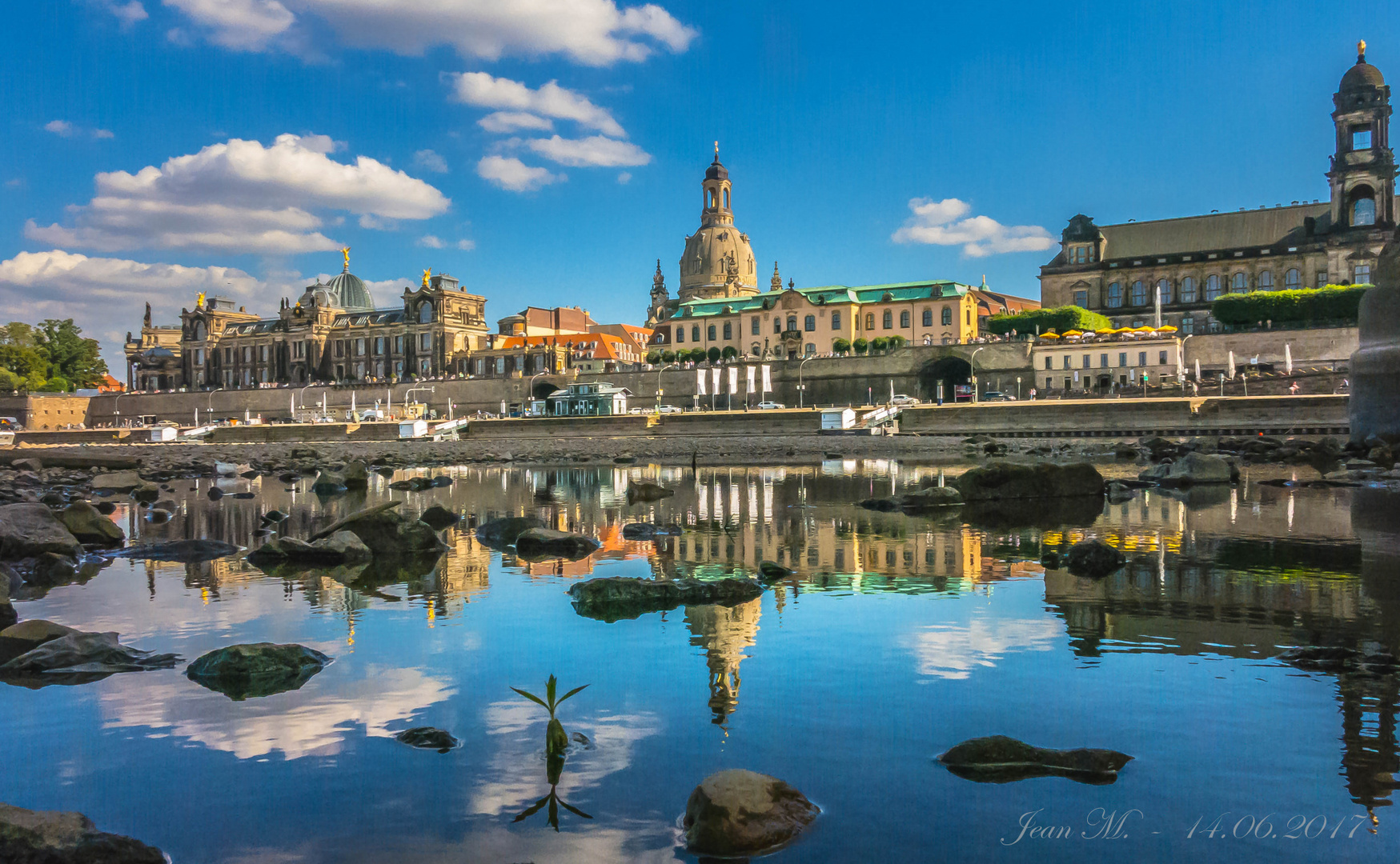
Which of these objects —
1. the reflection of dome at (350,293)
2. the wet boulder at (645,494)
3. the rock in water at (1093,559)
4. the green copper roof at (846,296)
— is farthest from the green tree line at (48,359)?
the rock in water at (1093,559)

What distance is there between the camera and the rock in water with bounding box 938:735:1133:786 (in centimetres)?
496

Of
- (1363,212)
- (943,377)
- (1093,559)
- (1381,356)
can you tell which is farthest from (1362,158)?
(1093,559)

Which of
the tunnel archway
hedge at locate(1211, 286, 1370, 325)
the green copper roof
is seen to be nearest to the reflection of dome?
the green copper roof

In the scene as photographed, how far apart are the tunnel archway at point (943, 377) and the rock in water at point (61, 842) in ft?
285

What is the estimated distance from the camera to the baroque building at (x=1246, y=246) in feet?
278

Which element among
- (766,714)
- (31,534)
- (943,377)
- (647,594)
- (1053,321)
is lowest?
(766,714)

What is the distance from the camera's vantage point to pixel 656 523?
695 inches

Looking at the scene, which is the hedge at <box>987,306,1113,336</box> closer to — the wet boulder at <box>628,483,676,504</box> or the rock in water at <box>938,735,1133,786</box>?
the wet boulder at <box>628,483,676,504</box>

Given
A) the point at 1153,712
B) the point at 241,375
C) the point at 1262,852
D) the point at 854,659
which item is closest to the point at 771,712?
the point at 854,659

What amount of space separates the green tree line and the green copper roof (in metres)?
78.3

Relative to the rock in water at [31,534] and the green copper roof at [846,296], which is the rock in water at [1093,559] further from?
the green copper roof at [846,296]

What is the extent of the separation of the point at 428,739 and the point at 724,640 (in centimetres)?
303

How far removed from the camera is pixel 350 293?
507 ft

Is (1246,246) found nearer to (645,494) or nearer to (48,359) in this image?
(645,494)
